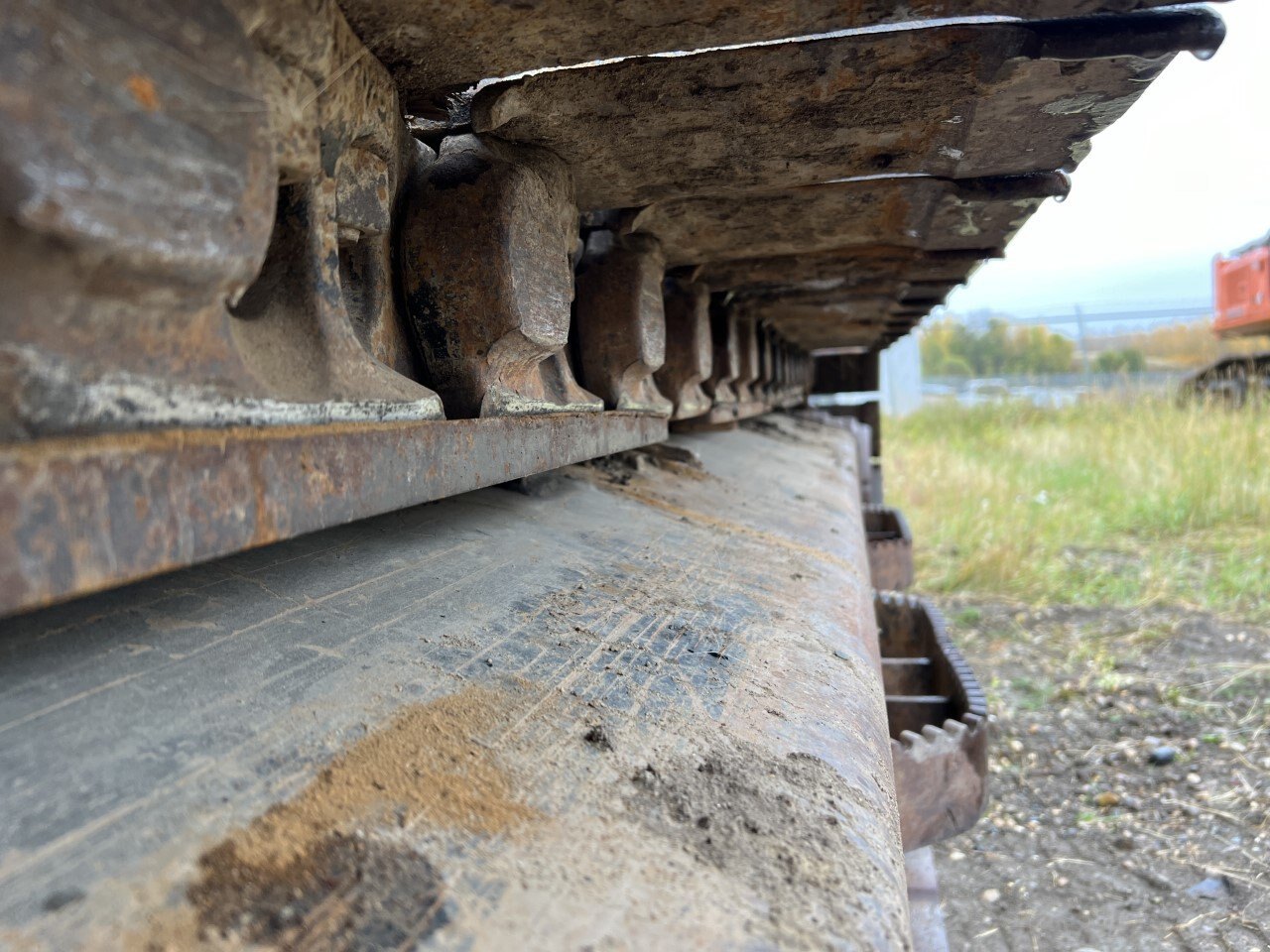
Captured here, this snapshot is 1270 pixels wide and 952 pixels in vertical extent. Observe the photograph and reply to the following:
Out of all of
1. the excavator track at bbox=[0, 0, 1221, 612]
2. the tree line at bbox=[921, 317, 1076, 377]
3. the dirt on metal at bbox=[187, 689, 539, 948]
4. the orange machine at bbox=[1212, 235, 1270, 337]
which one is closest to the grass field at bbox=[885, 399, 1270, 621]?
the orange machine at bbox=[1212, 235, 1270, 337]

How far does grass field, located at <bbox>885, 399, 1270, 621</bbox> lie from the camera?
6.38 m

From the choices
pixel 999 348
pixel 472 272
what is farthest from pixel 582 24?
pixel 999 348

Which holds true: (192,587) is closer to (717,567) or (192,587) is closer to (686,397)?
(717,567)

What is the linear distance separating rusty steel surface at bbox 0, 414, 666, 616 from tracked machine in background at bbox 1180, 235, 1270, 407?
13964 millimetres

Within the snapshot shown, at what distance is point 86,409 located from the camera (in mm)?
594

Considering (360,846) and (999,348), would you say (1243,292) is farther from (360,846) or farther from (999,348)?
(360,846)

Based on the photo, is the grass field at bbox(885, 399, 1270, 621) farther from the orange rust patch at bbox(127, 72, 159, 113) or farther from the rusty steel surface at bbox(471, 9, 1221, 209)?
the orange rust patch at bbox(127, 72, 159, 113)

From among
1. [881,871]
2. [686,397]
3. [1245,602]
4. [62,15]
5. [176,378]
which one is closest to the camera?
[62,15]

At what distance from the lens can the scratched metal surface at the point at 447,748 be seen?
614 millimetres

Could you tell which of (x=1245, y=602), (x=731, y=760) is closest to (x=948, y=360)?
(x=1245, y=602)

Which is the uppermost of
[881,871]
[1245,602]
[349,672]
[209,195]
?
[209,195]

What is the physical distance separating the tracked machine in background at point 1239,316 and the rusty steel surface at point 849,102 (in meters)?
13.0

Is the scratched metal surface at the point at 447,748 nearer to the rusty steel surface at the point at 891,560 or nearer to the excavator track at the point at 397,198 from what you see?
the excavator track at the point at 397,198

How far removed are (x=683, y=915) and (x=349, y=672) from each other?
1.40 ft
